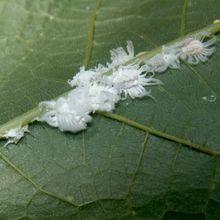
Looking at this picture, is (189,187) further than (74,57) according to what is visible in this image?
No

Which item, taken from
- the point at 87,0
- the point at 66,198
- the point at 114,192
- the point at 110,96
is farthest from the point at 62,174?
the point at 87,0

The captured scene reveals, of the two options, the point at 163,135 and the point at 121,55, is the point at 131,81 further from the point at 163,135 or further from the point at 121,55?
the point at 163,135

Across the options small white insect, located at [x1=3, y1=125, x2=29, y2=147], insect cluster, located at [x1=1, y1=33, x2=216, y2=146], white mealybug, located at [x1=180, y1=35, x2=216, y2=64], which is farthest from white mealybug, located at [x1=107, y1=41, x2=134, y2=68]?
small white insect, located at [x1=3, y1=125, x2=29, y2=147]

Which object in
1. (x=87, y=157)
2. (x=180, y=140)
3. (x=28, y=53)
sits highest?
(x=28, y=53)

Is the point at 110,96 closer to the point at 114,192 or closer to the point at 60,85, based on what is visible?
the point at 60,85

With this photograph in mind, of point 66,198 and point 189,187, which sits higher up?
point 189,187

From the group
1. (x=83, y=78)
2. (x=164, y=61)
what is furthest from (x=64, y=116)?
(x=164, y=61)
